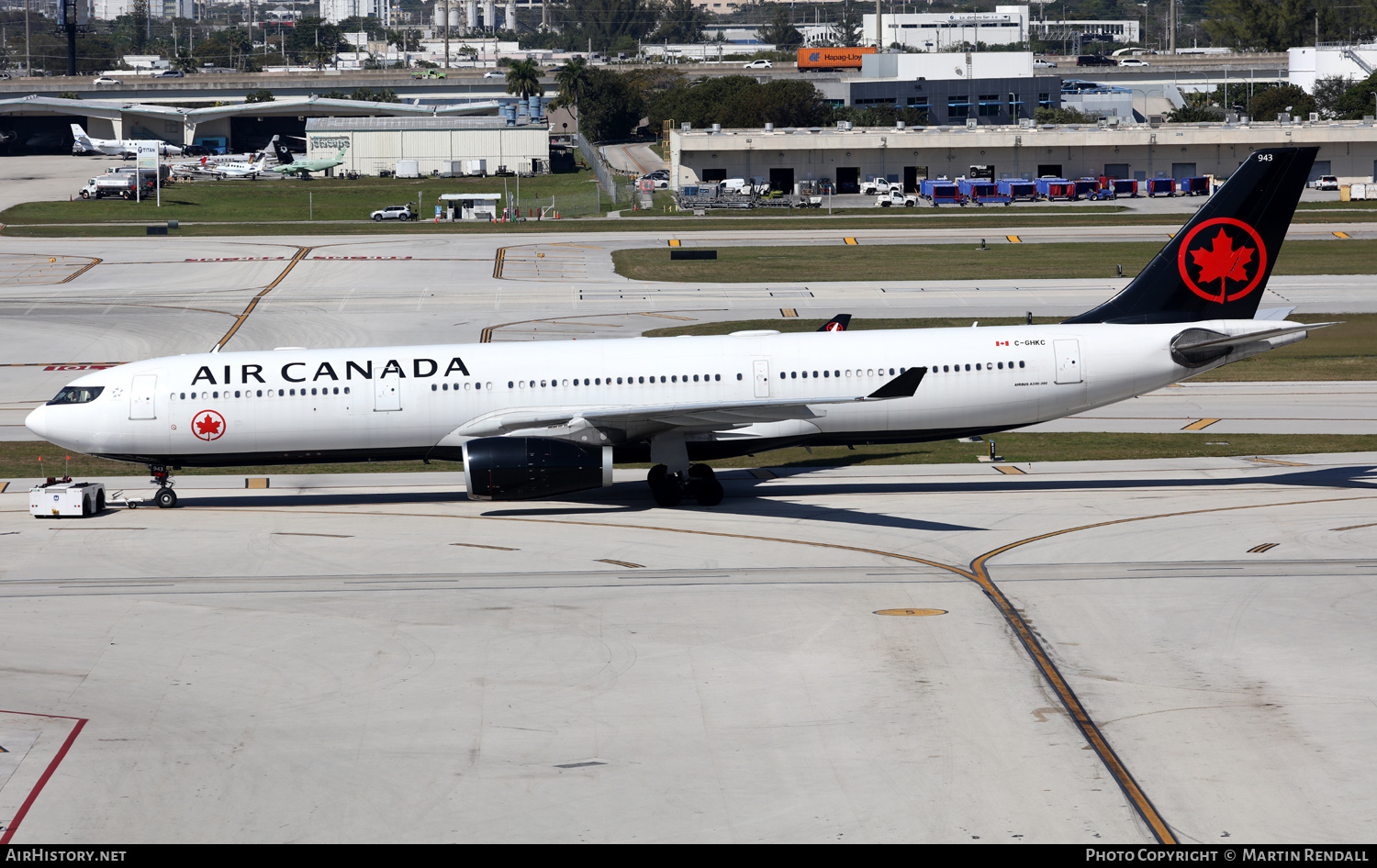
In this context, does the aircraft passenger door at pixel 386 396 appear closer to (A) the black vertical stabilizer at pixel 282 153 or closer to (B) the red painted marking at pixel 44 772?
(B) the red painted marking at pixel 44 772

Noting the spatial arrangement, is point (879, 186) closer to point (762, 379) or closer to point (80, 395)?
point (762, 379)

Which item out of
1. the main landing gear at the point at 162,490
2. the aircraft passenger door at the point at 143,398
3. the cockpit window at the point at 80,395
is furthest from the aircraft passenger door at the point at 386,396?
the cockpit window at the point at 80,395

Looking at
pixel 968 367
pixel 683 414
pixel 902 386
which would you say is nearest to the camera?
pixel 902 386

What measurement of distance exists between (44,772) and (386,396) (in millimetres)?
17290

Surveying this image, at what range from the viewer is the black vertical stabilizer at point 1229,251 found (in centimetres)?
3681

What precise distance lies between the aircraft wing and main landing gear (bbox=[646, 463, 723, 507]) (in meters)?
1.78

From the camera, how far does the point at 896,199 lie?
119812mm

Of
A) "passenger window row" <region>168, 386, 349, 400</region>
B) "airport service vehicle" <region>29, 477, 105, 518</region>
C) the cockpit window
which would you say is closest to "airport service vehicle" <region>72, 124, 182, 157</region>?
the cockpit window

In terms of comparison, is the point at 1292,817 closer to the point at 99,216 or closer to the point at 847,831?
the point at 847,831

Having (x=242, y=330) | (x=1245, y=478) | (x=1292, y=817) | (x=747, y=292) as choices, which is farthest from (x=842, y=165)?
(x=1292, y=817)

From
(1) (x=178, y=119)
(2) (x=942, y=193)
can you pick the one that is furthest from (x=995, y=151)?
(1) (x=178, y=119)

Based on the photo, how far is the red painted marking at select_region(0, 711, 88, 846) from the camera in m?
16.9

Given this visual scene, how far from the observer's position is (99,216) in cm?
11562
